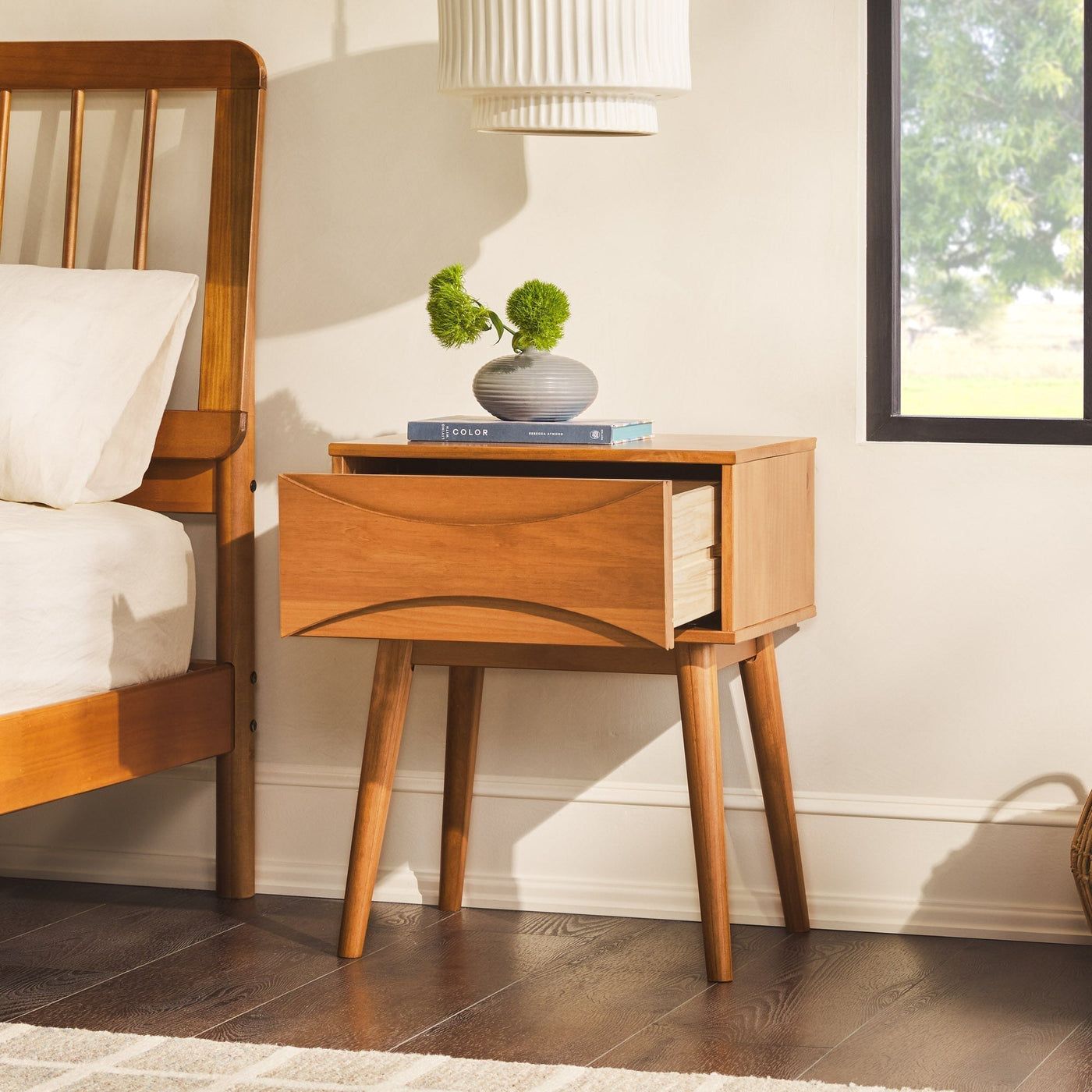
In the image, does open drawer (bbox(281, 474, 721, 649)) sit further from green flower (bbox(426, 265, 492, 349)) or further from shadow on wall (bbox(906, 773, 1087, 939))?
shadow on wall (bbox(906, 773, 1087, 939))

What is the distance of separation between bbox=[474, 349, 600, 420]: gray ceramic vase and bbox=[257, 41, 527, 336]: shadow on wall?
14.4 inches

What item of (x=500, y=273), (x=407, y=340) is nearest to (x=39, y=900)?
(x=407, y=340)

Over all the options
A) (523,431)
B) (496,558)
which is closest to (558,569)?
(496,558)

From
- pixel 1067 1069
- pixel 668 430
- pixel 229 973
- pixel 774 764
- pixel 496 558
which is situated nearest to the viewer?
pixel 1067 1069

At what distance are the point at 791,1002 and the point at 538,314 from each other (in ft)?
2.91

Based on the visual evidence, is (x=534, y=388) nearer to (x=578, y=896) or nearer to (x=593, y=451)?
(x=593, y=451)

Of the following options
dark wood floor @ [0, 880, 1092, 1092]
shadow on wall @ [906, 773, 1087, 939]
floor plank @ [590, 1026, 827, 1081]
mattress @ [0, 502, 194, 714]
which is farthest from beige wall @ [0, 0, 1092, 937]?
floor plank @ [590, 1026, 827, 1081]

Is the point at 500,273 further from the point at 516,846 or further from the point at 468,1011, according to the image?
the point at 468,1011

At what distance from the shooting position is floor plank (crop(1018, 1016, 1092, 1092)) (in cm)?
151

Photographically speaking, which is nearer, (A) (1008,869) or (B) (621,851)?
(A) (1008,869)

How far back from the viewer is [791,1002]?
1751 mm

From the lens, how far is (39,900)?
7.32 feet

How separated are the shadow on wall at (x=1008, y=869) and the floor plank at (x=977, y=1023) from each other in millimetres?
54

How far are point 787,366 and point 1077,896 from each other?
2.63ft
